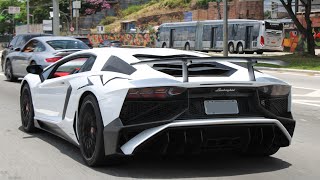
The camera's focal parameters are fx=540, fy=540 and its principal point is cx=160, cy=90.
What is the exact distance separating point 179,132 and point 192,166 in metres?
0.72

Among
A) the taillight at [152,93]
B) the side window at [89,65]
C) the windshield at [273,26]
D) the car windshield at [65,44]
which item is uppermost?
the windshield at [273,26]

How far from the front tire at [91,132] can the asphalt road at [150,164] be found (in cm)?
14

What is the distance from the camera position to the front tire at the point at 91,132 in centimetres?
569

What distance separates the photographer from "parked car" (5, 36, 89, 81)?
15.0 meters

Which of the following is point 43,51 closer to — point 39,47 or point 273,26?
point 39,47

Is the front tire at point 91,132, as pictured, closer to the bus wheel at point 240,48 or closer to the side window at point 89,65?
the side window at point 89,65

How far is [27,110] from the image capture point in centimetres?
826

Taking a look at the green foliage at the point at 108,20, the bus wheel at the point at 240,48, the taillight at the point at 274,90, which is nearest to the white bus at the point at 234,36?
the bus wheel at the point at 240,48

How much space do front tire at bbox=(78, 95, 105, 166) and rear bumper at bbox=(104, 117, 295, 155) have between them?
16 centimetres

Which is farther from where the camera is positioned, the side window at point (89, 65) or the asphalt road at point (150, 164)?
the side window at point (89, 65)

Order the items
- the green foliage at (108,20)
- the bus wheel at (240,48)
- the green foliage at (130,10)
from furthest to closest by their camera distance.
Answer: the green foliage at (130,10) → the green foliage at (108,20) → the bus wheel at (240,48)

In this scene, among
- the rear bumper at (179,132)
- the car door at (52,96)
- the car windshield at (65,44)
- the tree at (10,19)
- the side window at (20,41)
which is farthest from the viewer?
the tree at (10,19)

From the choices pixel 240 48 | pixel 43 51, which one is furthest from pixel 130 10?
pixel 43 51

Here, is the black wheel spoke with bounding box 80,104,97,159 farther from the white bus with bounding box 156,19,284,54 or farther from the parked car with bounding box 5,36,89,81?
the white bus with bounding box 156,19,284,54
